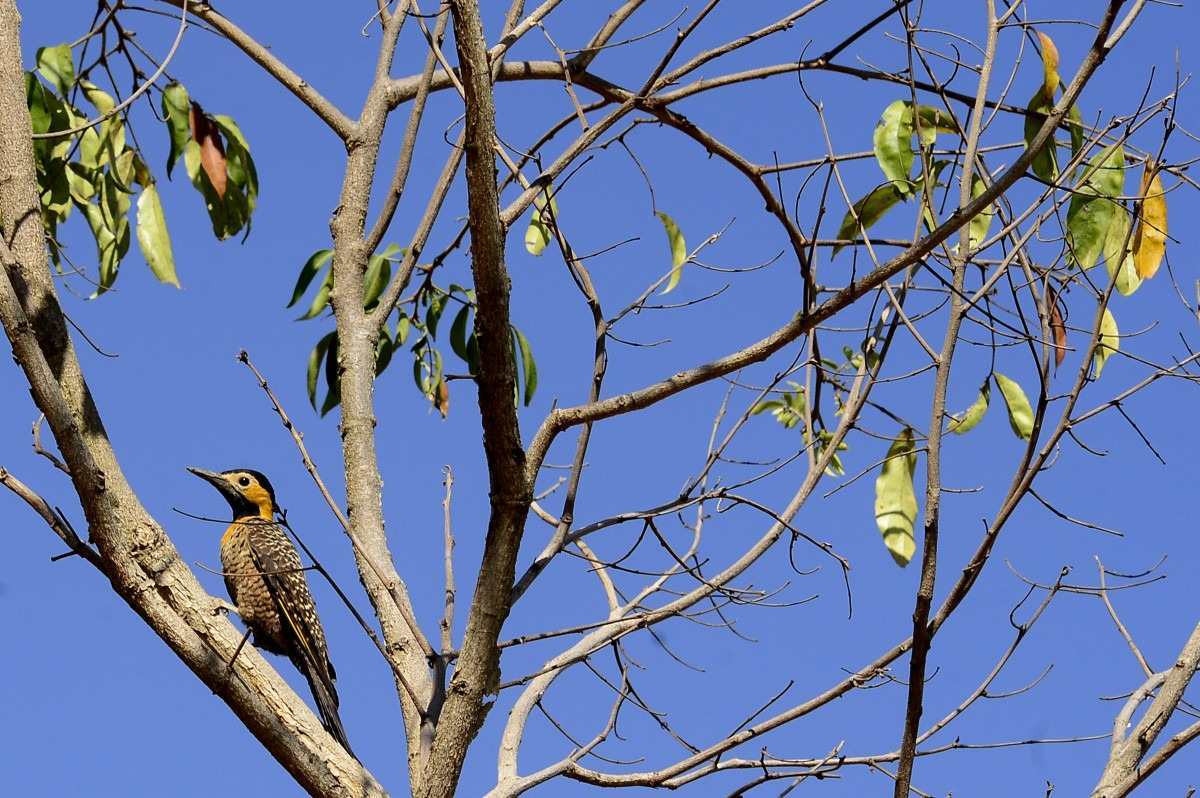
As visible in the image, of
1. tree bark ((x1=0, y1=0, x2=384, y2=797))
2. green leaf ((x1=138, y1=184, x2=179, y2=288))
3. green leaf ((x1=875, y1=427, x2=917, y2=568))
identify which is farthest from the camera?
green leaf ((x1=138, y1=184, x2=179, y2=288))

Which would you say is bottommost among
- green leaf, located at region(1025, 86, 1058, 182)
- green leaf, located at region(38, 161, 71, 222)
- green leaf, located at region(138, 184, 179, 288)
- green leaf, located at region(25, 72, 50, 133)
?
green leaf, located at region(1025, 86, 1058, 182)

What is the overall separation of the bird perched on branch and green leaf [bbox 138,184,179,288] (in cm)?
73

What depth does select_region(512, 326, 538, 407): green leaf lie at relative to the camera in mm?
3604

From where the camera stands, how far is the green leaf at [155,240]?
3518mm

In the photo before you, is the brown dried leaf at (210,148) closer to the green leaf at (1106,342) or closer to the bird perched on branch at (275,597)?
the bird perched on branch at (275,597)

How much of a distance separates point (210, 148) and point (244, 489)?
1518mm

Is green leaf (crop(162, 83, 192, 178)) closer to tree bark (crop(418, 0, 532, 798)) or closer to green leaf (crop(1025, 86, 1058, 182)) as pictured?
tree bark (crop(418, 0, 532, 798))

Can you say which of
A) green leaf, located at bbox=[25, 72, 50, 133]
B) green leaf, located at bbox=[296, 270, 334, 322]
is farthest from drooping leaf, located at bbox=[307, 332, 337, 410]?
green leaf, located at bbox=[25, 72, 50, 133]

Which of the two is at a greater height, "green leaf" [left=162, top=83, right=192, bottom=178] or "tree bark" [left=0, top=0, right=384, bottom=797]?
"green leaf" [left=162, top=83, right=192, bottom=178]

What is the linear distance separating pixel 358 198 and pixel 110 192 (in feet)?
3.59

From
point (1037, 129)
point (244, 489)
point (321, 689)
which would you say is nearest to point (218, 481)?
point (244, 489)

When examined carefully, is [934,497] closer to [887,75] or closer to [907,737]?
[907,737]

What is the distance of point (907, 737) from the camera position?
1.77 m

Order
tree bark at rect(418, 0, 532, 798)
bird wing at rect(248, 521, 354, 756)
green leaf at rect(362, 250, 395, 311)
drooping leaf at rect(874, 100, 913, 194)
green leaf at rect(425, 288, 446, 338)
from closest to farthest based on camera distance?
1. tree bark at rect(418, 0, 532, 798)
2. drooping leaf at rect(874, 100, 913, 194)
3. green leaf at rect(362, 250, 395, 311)
4. green leaf at rect(425, 288, 446, 338)
5. bird wing at rect(248, 521, 354, 756)
